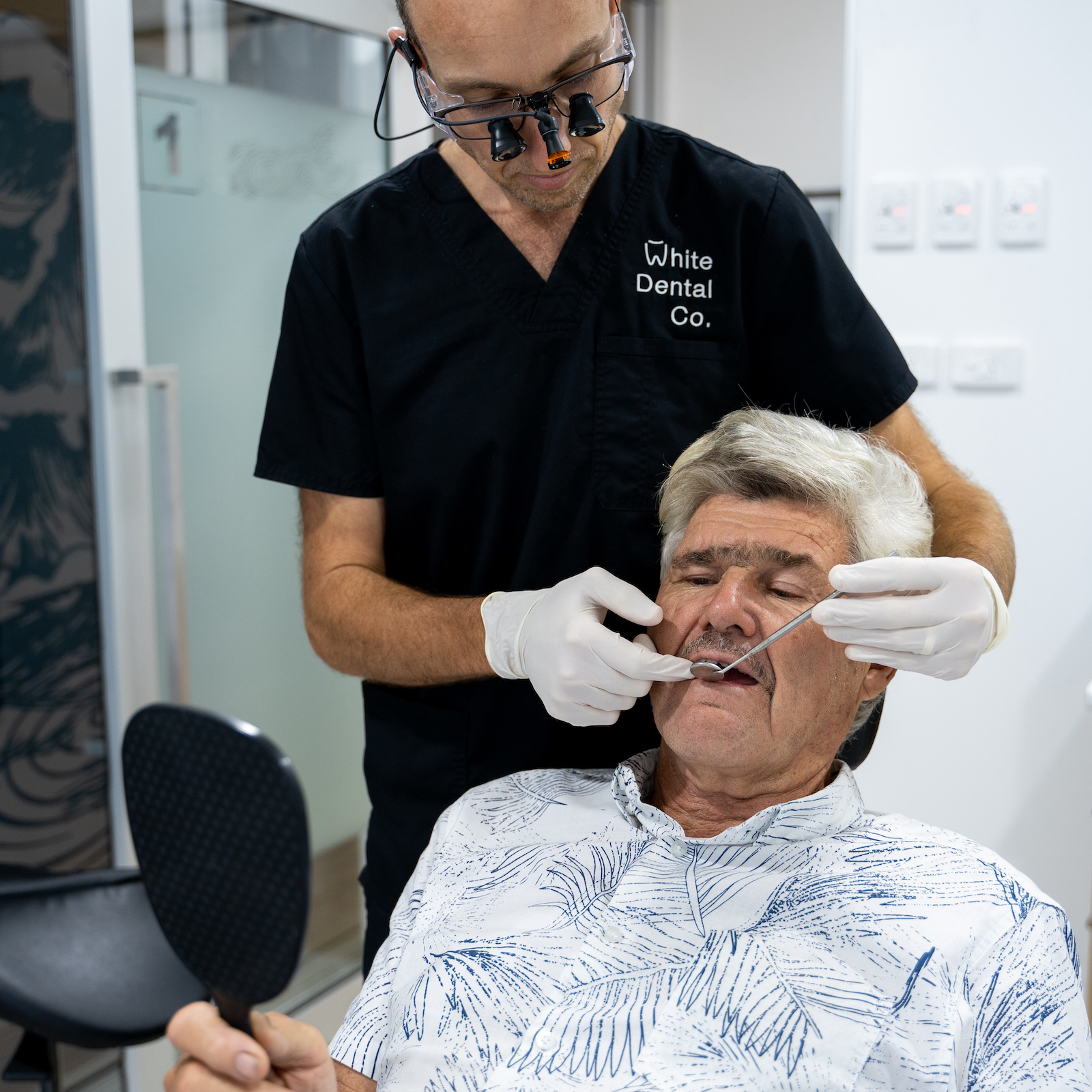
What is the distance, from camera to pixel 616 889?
119cm

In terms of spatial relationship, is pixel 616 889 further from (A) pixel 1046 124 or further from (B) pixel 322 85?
(A) pixel 1046 124

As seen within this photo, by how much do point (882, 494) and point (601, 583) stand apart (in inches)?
13.7

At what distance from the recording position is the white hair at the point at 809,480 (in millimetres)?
1280

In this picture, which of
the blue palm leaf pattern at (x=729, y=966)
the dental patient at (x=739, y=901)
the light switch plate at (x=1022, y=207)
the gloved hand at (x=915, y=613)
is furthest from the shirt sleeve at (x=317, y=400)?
the light switch plate at (x=1022, y=207)

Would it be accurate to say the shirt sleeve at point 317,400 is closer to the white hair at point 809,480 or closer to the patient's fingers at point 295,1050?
the white hair at point 809,480

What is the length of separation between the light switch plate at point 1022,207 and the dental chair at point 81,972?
85.0 inches

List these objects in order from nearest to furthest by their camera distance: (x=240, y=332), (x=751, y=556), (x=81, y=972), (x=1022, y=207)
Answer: (x=81, y=972) → (x=751, y=556) → (x=240, y=332) → (x=1022, y=207)

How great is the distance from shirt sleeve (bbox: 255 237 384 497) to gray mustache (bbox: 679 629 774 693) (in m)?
0.50

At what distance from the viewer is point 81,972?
1.01m

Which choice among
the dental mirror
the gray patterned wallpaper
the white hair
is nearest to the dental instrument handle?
the dental mirror

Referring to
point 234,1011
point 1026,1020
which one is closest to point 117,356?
point 234,1011

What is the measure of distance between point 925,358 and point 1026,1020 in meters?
1.79

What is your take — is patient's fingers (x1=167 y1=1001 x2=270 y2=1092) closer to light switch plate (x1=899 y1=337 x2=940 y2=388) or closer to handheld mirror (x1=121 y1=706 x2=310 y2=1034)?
handheld mirror (x1=121 y1=706 x2=310 y2=1034)

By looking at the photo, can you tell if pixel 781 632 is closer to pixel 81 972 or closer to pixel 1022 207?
pixel 81 972
